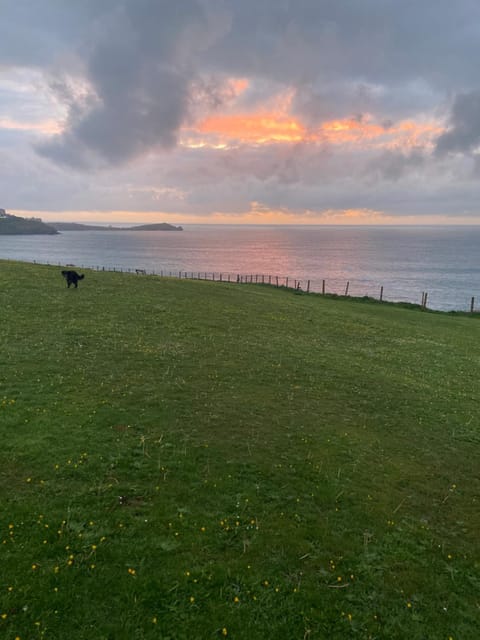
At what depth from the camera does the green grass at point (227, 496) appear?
546 centimetres

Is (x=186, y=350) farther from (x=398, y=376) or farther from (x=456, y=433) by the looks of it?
(x=456, y=433)

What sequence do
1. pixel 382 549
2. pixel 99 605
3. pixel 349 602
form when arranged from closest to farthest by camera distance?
pixel 99 605, pixel 349 602, pixel 382 549

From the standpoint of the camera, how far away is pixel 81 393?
1160 cm

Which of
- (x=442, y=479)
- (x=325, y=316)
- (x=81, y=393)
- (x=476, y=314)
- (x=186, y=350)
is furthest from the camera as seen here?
(x=476, y=314)

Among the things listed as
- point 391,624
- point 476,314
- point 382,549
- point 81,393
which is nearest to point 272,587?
point 391,624

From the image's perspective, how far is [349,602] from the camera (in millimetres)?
5812

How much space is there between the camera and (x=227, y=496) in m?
7.74

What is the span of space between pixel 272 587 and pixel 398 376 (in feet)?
43.2

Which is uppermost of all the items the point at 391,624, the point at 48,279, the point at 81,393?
the point at 48,279

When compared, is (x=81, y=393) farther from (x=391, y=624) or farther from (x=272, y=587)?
(x=391, y=624)

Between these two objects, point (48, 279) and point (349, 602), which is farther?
point (48, 279)

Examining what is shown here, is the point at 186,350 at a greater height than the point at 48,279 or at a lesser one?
lesser

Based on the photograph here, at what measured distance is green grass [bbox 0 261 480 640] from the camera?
546cm

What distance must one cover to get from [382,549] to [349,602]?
1386 mm
